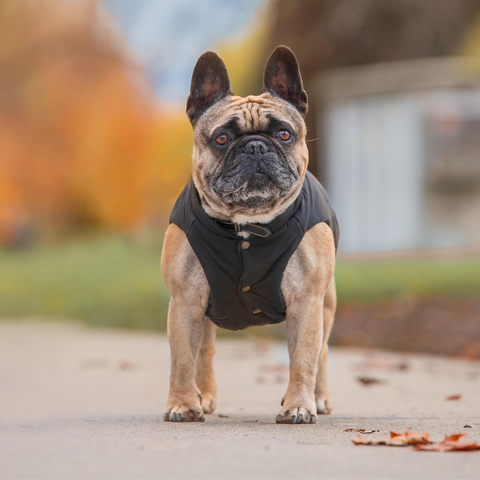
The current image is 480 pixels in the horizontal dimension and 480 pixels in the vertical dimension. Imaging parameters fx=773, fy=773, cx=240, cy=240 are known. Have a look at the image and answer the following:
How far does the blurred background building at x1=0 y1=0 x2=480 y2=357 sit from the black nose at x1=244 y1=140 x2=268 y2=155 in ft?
3.26

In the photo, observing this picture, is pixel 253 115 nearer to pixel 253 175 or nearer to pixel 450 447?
pixel 253 175

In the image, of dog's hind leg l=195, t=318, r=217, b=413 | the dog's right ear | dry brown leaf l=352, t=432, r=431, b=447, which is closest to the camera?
dry brown leaf l=352, t=432, r=431, b=447

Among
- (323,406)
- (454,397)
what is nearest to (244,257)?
(323,406)

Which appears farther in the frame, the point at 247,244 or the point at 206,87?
the point at 206,87

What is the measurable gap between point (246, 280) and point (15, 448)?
1562mm

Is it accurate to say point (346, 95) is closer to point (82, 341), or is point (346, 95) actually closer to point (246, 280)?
point (82, 341)

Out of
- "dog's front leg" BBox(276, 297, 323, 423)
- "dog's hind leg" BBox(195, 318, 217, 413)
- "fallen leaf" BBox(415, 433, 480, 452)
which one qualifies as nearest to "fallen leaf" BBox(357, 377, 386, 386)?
"dog's hind leg" BBox(195, 318, 217, 413)

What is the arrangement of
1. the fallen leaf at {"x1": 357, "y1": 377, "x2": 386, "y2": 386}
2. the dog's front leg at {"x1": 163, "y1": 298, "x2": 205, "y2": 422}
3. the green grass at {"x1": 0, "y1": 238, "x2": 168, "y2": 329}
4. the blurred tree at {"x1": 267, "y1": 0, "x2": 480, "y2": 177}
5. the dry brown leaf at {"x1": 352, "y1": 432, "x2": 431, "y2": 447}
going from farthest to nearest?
the blurred tree at {"x1": 267, "y1": 0, "x2": 480, "y2": 177} → the green grass at {"x1": 0, "y1": 238, "x2": 168, "y2": 329} → the fallen leaf at {"x1": 357, "y1": 377, "x2": 386, "y2": 386} → the dog's front leg at {"x1": 163, "y1": 298, "x2": 205, "y2": 422} → the dry brown leaf at {"x1": 352, "y1": 432, "x2": 431, "y2": 447}

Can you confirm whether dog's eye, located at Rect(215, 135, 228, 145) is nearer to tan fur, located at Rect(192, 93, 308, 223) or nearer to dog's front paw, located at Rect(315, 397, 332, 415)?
tan fur, located at Rect(192, 93, 308, 223)

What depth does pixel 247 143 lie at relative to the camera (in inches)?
166

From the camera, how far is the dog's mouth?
4.18 m

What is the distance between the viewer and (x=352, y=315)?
10961mm

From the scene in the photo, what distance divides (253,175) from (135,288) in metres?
10.4

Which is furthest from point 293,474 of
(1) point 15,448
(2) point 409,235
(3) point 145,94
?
(3) point 145,94
